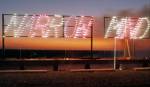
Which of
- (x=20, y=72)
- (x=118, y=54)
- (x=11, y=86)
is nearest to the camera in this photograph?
(x=11, y=86)

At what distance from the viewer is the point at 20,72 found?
3128cm

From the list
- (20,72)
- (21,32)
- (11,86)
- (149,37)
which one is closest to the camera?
(11,86)

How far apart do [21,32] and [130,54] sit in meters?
9.92

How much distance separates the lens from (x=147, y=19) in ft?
119

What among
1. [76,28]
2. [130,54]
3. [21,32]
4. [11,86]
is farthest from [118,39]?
[11,86]

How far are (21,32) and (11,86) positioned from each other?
39.1 feet

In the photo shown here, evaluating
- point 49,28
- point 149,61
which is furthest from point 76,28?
point 149,61

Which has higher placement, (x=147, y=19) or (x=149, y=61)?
(x=147, y=19)

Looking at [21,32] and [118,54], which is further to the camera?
[118,54]

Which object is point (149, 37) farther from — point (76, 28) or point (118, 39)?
point (76, 28)

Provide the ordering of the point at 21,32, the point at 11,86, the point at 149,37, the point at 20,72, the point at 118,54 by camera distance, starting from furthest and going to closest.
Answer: the point at 118,54, the point at 149,37, the point at 21,32, the point at 20,72, the point at 11,86

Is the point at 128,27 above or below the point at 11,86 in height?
above

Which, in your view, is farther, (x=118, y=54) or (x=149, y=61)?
(x=118, y=54)

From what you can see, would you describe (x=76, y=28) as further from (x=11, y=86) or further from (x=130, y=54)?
(x=11, y=86)
